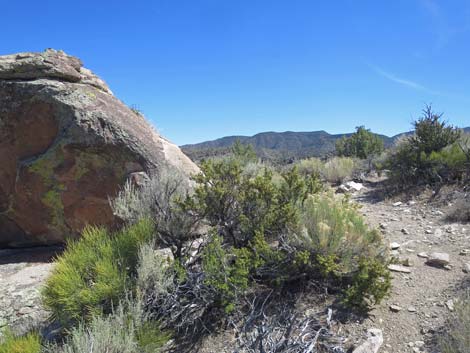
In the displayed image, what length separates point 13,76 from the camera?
535 cm

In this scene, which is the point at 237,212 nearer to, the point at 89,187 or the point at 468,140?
the point at 89,187

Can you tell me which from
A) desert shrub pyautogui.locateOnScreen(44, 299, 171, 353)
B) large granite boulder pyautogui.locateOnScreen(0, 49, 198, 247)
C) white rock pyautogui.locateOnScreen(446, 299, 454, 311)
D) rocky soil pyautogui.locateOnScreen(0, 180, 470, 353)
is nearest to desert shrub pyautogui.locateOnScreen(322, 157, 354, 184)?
rocky soil pyautogui.locateOnScreen(0, 180, 470, 353)

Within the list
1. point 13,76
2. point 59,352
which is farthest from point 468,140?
point 13,76

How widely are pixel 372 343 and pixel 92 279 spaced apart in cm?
251

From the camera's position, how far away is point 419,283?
3148 millimetres

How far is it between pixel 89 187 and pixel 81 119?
3.60ft

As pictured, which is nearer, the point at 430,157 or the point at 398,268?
the point at 398,268

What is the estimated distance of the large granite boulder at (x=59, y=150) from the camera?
16.6 ft

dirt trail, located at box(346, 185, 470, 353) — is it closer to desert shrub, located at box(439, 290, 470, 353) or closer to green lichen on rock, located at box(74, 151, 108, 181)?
desert shrub, located at box(439, 290, 470, 353)

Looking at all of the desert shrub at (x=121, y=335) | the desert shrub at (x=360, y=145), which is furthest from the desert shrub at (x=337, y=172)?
the desert shrub at (x=121, y=335)

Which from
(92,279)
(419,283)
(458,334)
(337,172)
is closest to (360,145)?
(337,172)

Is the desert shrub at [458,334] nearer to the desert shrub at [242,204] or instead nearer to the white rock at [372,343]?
the white rock at [372,343]

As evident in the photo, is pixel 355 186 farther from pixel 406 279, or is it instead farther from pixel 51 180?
pixel 51 180

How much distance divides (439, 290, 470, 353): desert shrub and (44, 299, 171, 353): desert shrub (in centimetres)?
206
